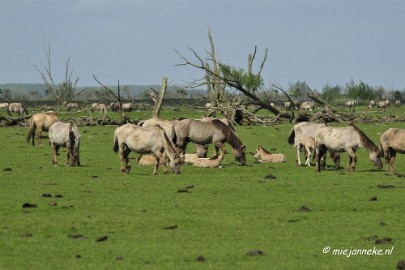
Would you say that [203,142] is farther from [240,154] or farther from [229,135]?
[240,154]

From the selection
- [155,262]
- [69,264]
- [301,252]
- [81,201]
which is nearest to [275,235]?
[301,252]

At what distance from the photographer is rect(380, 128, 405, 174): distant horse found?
2573 centimetres

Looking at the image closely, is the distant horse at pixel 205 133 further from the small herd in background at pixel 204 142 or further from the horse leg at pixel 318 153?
the horse leg at pixel 318 153

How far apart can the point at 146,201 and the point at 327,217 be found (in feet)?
13.8

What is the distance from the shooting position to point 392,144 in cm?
2588

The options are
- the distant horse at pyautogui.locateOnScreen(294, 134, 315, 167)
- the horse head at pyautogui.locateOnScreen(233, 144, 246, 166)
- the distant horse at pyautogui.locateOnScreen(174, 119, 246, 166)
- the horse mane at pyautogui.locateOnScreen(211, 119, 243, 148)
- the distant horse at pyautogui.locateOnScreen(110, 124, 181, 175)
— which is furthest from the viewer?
the distant horse at pyautogui.locateOnScreen(174, 119, 246, 166)

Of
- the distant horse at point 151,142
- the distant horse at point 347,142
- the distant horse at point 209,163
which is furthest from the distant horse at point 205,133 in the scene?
the distant horse at point 151,142

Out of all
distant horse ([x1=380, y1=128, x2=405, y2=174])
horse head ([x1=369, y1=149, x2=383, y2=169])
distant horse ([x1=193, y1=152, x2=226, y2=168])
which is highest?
distant horse ([x1=380, y1=128, x2=405, y2=174])

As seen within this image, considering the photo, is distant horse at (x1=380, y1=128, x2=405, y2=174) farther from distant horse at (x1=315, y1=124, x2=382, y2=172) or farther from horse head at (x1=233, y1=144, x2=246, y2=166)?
horse head at (x1=233, y1=144, x2=246, y2=166)

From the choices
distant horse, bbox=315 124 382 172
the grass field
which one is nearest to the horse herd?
distant horse, bbox=315 124 382 172

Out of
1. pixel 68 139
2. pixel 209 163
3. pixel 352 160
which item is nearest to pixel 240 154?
pixel 209 163

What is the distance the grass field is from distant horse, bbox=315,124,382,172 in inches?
24.2

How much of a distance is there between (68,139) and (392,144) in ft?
32.7

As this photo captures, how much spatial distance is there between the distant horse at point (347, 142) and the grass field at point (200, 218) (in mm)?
614
